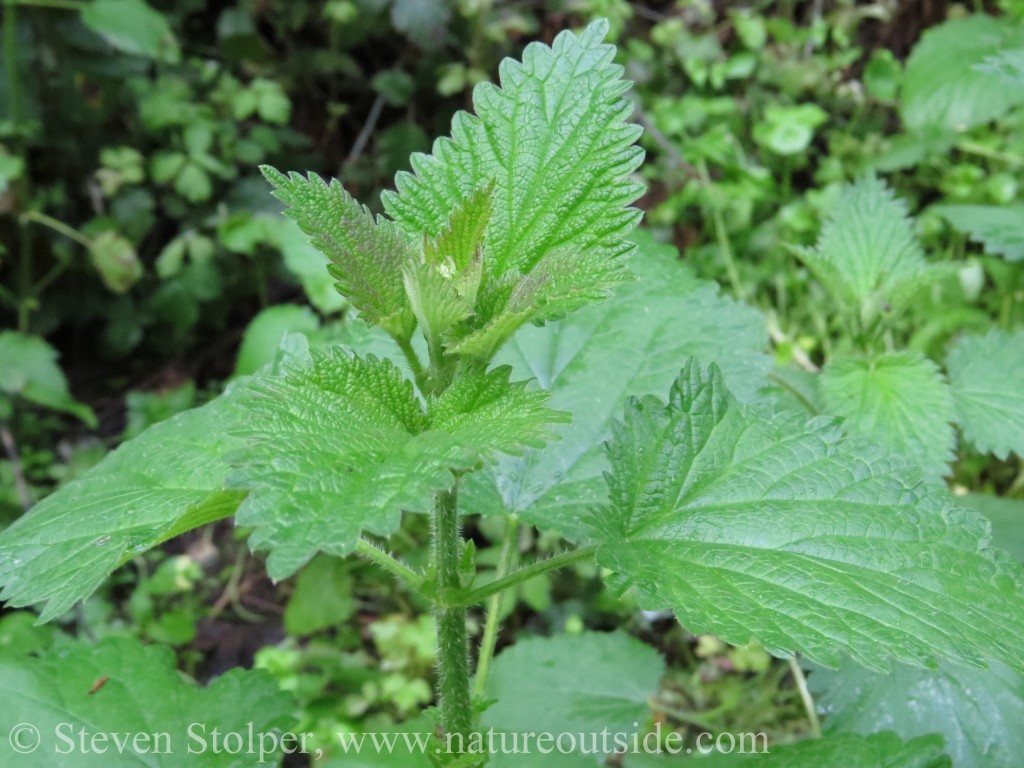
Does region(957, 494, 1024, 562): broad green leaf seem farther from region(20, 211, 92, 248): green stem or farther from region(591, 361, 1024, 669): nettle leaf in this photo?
region(20, 211, 92, 248): green stem

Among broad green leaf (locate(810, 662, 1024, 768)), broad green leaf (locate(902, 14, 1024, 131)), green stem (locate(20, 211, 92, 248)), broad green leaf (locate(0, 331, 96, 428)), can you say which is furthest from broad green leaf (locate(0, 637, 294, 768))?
broad green leaf (locate(902, 14, 1024, 131))

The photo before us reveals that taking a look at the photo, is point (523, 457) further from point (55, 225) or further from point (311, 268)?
point (55, 225)

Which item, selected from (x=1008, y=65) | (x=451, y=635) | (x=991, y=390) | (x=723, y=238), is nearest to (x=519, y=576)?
(x=451, y=635)

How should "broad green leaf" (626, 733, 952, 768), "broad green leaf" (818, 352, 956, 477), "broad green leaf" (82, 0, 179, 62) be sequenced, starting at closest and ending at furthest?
"broad green leaf" (626, 733, 952, 768), "broad green leaf" (818, 352, 956, 477), "broad green leaf" (82, 0, 179, 62)

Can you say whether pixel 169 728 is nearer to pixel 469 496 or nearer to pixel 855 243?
pixel 469 496

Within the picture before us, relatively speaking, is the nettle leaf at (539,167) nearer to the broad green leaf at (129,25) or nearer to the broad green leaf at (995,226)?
the broad green leaf at (995,226)

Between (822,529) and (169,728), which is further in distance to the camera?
(169,728)

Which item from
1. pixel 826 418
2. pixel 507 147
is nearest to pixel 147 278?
pixel 507 147
